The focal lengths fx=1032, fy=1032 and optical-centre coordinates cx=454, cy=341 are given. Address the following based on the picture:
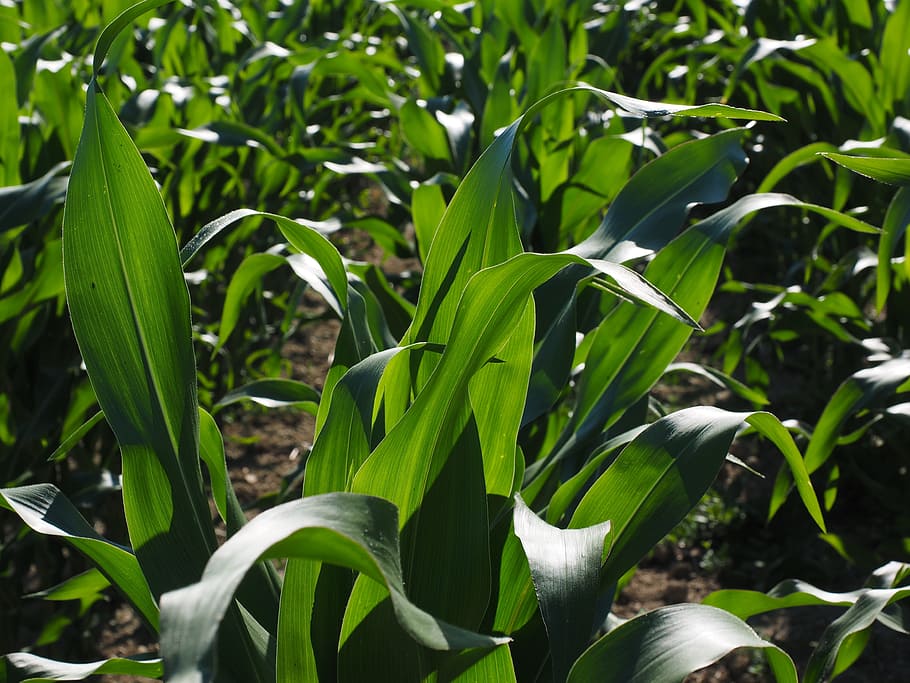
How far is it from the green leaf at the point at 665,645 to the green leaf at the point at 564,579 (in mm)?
21

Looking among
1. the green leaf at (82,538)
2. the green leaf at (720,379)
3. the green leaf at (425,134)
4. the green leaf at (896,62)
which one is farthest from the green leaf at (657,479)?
the green leaf at (896,62)

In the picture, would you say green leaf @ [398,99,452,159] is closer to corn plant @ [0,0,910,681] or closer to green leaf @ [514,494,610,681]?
corn plant @ [0,0,910,681]

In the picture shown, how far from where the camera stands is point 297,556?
1.86 ft

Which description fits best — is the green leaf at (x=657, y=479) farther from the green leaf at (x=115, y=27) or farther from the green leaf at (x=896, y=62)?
the green leaf at (x=896, y=62)

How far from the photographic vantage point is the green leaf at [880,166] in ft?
2.94

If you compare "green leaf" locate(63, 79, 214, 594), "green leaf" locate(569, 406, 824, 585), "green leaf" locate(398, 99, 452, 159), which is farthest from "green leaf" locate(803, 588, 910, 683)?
"green leaf" locate(398, 99, 452, 159)

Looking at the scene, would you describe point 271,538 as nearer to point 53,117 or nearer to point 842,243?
point 53,117

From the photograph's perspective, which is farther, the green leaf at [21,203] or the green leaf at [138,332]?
the green leaf at [21,203]

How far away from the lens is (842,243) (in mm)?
2504

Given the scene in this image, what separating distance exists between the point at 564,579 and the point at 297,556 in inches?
9.4

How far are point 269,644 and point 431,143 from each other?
4.08 feet

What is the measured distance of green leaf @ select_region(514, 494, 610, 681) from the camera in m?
0.71

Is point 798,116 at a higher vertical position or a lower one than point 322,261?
lower

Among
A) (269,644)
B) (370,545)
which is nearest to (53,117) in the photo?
(269,644)
